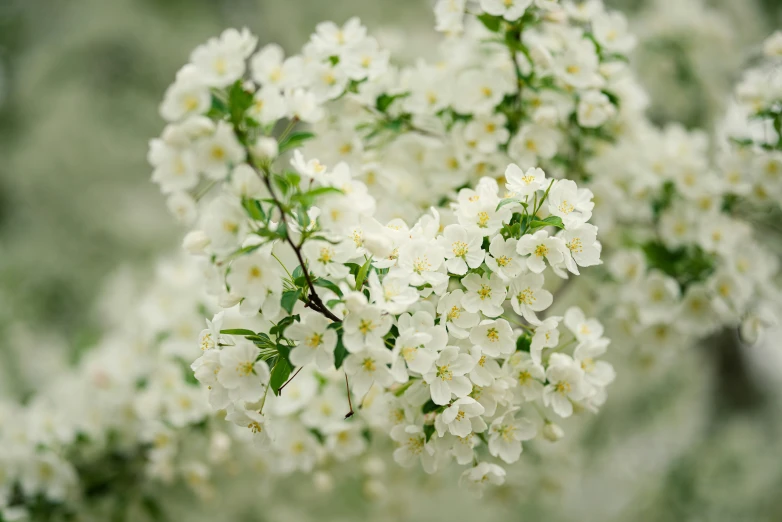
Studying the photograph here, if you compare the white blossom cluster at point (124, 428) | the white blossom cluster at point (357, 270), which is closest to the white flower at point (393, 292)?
the white blossom cluster at point (357, 270)

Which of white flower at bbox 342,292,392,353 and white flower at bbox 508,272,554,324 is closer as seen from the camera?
white flower at bbox 342,292,392,353

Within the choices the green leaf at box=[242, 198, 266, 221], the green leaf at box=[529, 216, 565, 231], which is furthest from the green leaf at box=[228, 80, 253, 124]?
the green leaf at box=[529, 216, 565, 231]

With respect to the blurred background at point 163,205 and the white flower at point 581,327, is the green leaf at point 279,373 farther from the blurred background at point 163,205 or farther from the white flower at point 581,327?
the blurred background at point 163,205

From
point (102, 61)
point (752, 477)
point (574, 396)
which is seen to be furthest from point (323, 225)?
point (102, 61)

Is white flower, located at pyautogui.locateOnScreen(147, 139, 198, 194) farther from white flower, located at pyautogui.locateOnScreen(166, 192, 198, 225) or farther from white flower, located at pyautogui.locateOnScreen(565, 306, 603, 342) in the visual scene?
white flower, located at pyautogui.locateOnScreen(565, 306, 603, 342)

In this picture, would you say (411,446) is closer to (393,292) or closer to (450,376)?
(450,376)

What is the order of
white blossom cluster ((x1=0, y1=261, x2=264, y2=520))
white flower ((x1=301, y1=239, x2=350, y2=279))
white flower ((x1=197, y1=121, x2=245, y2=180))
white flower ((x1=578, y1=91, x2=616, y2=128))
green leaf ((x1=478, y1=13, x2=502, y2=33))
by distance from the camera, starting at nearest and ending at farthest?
white flower ((x1=197, y1=121, x2=245, y2=180)) → white flower ((x1=301, y1=239, x2=350, y2=279)) → green leaf ((x1=478, y1=13, x2=502, y2=33)) → white flower ((x1=578, y1=91, x2=616, y2=128)) → white blossom cluster ((x1=0, y1=261, x2=264, y2=520))

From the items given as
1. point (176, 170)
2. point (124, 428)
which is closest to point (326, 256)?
point (176, 170)

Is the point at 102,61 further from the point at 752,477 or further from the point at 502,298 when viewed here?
the point at 752,477
